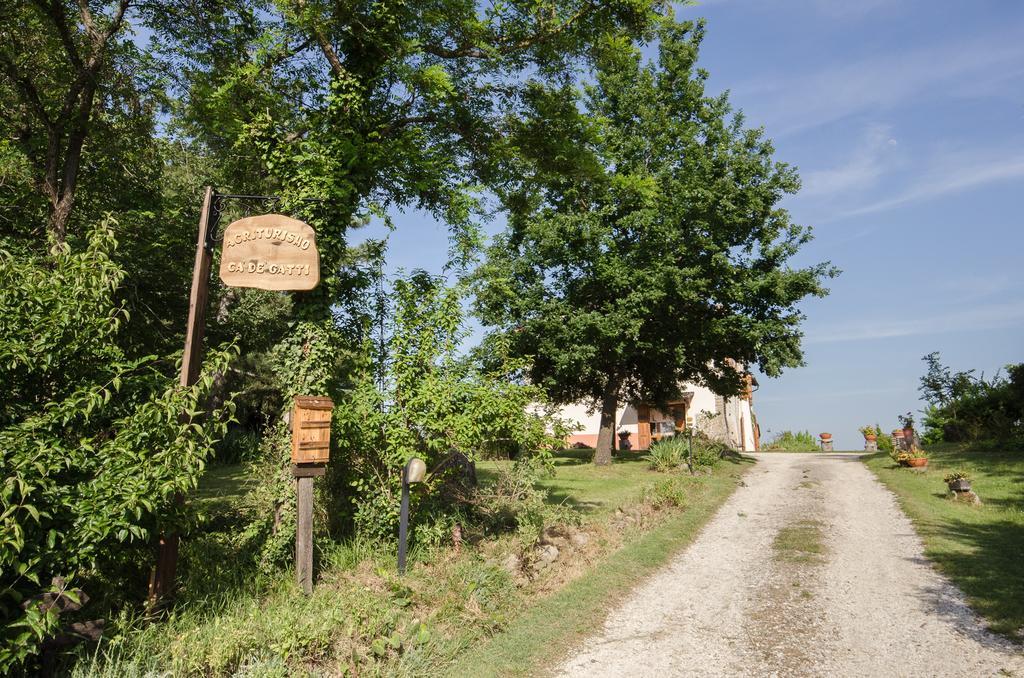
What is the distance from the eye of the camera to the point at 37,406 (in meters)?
5.44

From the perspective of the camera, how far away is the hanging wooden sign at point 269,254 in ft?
24.5

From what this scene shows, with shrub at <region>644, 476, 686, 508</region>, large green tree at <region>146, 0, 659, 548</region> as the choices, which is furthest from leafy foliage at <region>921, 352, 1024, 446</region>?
large green tree at <region>146, 0, 659, 548</region>

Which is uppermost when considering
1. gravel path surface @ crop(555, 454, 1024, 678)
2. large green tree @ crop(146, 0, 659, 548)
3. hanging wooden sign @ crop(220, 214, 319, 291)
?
large green tree @ crop(146, 0, 659, 548)

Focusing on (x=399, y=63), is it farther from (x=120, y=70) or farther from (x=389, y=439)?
(x=120, y=70)

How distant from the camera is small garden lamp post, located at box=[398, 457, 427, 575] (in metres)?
7.80

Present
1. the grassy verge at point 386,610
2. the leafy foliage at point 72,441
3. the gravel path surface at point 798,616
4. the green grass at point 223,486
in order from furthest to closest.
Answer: the green grass at point 223,486 → the gravel path surface at point 798,616 → the grassy verge at point 386,610 → the leafy foliage at point 72,441

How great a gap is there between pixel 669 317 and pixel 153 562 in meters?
18.9

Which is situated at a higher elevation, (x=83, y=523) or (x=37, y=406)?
(x=37, y=406)

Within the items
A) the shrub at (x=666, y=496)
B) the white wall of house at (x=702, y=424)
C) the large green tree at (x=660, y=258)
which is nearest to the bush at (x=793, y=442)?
the white wall of house at (x=702, y=424)

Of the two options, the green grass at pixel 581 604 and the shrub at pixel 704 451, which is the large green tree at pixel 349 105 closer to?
the green grass at pixel 581 604

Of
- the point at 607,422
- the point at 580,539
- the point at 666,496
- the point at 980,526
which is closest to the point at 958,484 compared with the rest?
the point at 980,526

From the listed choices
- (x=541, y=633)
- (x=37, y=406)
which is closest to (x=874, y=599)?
(x=541, y=633)

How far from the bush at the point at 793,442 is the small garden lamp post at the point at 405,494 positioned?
1389 inches

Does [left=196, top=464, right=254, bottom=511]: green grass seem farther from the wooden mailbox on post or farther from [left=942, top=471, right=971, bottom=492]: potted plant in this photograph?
[left=942, top=471, right=971, bottom=492]: potted plant
